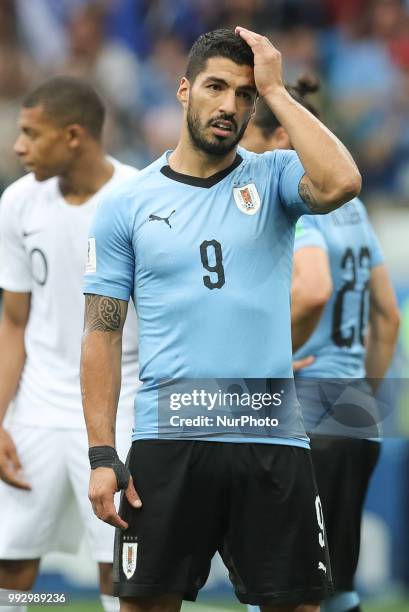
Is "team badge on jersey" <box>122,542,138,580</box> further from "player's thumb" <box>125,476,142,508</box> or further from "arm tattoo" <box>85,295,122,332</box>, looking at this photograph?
"arm tattoo" <box>85,295,122,332</box>

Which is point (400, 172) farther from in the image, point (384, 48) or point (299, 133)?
point (299, 133)

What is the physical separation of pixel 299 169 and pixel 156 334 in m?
0.68

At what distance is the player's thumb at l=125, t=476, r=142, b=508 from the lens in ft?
11.7

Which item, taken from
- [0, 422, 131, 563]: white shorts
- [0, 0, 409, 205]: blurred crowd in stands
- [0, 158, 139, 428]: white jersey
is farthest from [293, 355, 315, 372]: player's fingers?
[0, 0, 409, 205]: blurred crowd in stands

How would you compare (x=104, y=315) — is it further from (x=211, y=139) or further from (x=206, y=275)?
(x=211, y=139)

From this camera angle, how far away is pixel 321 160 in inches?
137

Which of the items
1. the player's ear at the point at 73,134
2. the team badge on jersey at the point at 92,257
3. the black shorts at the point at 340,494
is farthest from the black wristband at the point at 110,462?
the player's ear at the point at 73,134

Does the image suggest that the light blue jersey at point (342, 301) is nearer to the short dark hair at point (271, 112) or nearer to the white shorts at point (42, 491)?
the short dark hair at point (271, 112)

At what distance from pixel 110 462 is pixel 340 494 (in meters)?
1.57

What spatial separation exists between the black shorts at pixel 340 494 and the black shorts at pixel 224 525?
1.22 m

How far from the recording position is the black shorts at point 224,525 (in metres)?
3.53

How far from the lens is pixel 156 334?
3678 mm

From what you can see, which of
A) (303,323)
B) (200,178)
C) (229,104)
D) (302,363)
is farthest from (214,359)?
(302,363)

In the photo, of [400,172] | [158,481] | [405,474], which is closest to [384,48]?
[400,172]
